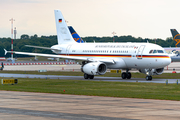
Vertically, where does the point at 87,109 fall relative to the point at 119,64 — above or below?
below

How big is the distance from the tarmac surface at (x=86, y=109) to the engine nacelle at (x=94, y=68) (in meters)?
21.9

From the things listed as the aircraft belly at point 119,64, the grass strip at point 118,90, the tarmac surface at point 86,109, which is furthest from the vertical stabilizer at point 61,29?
the tarmac surface at point 86,109

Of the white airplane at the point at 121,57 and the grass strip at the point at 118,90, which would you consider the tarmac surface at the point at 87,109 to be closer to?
the grass strip at the point at 118,90

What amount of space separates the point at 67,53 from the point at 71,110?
117 feet

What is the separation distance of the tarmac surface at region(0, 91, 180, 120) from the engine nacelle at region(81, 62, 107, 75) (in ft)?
71.9

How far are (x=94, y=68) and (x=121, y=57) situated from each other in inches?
168

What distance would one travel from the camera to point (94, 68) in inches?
1887

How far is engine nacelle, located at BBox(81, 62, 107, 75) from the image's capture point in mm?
47969

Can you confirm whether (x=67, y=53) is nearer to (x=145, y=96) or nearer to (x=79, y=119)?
(x=145, y=96)

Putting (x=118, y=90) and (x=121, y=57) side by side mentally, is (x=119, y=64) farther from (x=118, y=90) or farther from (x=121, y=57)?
(x=118, y=90)

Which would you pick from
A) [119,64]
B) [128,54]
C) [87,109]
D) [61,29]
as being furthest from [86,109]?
[61,29]

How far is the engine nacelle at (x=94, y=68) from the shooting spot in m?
48.0

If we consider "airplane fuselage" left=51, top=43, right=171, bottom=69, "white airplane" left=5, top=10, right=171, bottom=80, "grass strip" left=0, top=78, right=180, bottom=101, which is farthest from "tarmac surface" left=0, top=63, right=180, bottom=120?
"white airplane" left=5, top=10, right=171, bottom=80

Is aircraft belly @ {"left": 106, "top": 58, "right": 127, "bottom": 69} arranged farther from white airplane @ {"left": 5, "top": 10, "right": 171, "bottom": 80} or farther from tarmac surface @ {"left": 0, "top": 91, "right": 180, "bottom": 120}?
tarmac surface @ {"left": 0, "top": 91, "right": 180, "bottom": 120}
